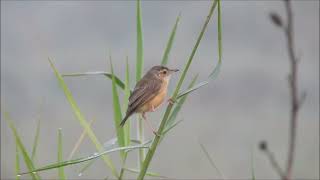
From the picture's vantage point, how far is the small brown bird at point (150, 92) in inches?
122

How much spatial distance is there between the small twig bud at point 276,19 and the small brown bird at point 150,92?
7.22 ft

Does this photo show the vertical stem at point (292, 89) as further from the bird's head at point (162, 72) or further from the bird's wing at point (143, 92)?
the bird's head at point (162, 72)

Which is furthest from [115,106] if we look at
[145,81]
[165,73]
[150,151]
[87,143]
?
[87,143]

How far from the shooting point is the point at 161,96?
337 cm

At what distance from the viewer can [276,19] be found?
786 millimetres

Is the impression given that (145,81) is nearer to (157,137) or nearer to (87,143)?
(157,137)

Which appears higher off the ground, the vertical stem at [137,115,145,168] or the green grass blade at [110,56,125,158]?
the green grass blade at [110,56,125,158]

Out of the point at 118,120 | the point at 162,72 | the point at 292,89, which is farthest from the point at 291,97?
the point at 162,72

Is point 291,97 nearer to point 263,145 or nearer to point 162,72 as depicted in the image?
point 263,145

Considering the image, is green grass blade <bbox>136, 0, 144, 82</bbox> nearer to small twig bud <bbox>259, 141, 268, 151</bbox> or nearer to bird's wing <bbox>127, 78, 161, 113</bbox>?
bird's wing <bbox>127, 78, 161, 113</bbox>

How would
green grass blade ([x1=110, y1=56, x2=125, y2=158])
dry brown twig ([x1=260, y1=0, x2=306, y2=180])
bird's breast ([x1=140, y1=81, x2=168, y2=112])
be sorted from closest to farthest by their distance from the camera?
dry brown twig ([x1=260, y1=0, x2=306, y2=180]) < green grass blade ([x1=110, y1=56, x2=125, y2=158]) < bird's breast ([x1=140, y1=81, x2=168, y2=112])

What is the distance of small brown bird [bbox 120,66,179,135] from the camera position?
10.2 feet

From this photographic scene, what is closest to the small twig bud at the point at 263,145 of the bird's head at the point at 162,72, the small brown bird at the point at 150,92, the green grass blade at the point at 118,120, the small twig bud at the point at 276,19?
the small twig bud at the point at 276,19

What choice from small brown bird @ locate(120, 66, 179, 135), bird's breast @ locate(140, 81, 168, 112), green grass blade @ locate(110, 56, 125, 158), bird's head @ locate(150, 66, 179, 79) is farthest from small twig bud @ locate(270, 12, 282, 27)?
bird's head @ locate(150, 66, 179, 79)
